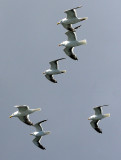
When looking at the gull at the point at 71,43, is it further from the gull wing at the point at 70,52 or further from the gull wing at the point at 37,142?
the gull wing at the point at 37,142

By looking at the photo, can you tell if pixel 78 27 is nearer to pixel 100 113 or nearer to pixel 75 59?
pixel 75 59

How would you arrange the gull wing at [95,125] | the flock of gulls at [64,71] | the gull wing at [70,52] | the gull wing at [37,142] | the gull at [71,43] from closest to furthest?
the flock of gulls at [64,71] → the gull at [71,43] → the gull wing at [95,125] → the gull wing at [70,52] → the gull wing at [37,142]

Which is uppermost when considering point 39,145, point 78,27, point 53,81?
point 78,27

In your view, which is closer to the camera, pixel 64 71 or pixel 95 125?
pixel 64 71

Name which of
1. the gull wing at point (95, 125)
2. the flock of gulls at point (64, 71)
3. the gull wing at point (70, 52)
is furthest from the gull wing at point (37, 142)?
the gull wing at point (70, 52)

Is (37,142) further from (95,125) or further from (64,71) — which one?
(64,71)

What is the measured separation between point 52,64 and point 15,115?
6.37m

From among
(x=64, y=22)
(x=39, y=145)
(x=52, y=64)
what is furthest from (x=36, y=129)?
(x=64, y=22)

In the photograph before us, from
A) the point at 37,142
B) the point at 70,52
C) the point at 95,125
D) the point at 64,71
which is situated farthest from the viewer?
the point at 37,142

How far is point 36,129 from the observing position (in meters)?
59.8

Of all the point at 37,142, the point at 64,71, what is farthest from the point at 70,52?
the point at 37,142

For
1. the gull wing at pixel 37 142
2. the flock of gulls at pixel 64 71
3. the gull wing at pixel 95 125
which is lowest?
the gull wing at pixel 37 142

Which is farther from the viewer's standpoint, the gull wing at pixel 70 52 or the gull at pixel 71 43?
the gull wing at pixel 70 52

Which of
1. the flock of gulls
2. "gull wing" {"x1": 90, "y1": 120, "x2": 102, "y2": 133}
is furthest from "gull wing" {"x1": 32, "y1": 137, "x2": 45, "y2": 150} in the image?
"gull wing" {"x1": 90, "y1": 120, "x2": 102, "y2": 133}
